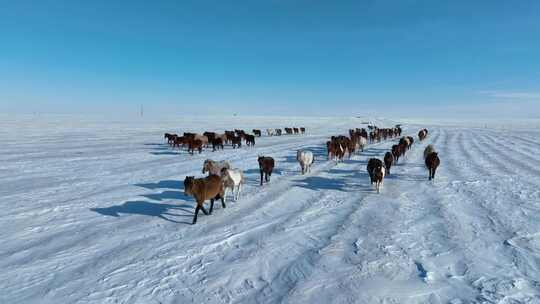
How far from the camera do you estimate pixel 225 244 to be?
6547 millimetres

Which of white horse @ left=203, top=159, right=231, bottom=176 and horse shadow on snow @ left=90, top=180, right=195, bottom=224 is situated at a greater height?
white horse @ left=203, top=159, right=231, bottom=176

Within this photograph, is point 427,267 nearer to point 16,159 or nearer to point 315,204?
point 315,204

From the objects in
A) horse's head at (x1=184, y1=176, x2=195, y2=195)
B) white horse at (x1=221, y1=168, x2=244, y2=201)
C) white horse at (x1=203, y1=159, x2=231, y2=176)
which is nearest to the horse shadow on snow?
horse's head at (x1=184, y1=176, x2=195, y2=195)

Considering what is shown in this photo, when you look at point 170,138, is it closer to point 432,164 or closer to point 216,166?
point 216,166

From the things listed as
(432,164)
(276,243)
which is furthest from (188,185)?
(432,164)

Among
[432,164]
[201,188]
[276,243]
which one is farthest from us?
[432,164]

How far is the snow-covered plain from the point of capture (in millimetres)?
4855

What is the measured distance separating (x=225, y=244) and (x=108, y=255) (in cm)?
203

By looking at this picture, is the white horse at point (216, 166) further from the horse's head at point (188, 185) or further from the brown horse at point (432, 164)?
the brown horse at point (432, 164)

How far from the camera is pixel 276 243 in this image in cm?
662

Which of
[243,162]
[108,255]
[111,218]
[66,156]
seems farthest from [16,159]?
[108,255]

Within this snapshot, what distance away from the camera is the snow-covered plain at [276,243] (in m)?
4.86

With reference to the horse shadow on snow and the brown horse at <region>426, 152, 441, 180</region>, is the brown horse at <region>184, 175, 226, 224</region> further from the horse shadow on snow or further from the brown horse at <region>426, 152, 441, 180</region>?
the brown horse at <region>426, 152, 441, 180</region>

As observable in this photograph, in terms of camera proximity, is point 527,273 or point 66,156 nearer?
point 527,273
